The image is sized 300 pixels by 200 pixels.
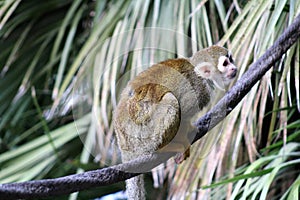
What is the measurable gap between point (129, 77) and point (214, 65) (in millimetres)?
552

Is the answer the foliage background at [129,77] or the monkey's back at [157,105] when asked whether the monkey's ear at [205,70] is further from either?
the foliage background at [129,77]

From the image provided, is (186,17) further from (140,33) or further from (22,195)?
(22,195)

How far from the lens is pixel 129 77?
1.84 m

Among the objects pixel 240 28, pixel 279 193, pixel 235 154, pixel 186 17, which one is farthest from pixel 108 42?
pixel 279 193

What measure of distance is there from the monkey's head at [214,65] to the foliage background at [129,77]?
0.83 feet

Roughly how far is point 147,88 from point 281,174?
2.77 ft

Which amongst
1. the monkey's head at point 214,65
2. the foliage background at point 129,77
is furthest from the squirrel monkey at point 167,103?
the foliage background at point 129,77

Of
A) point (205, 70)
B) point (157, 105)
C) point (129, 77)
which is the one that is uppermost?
point (129, 77)

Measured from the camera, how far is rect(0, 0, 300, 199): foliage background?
5.66 ft

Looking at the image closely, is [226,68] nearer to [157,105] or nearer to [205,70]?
[205,70]

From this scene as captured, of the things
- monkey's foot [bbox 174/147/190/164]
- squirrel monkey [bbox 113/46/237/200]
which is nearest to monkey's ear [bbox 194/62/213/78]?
squirrel monkey [bbox 113/46/237/200]

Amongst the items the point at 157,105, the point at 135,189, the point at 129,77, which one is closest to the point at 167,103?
the point at 157,105

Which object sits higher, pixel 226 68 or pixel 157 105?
pixel 226 68

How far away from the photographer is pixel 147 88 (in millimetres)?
1221
